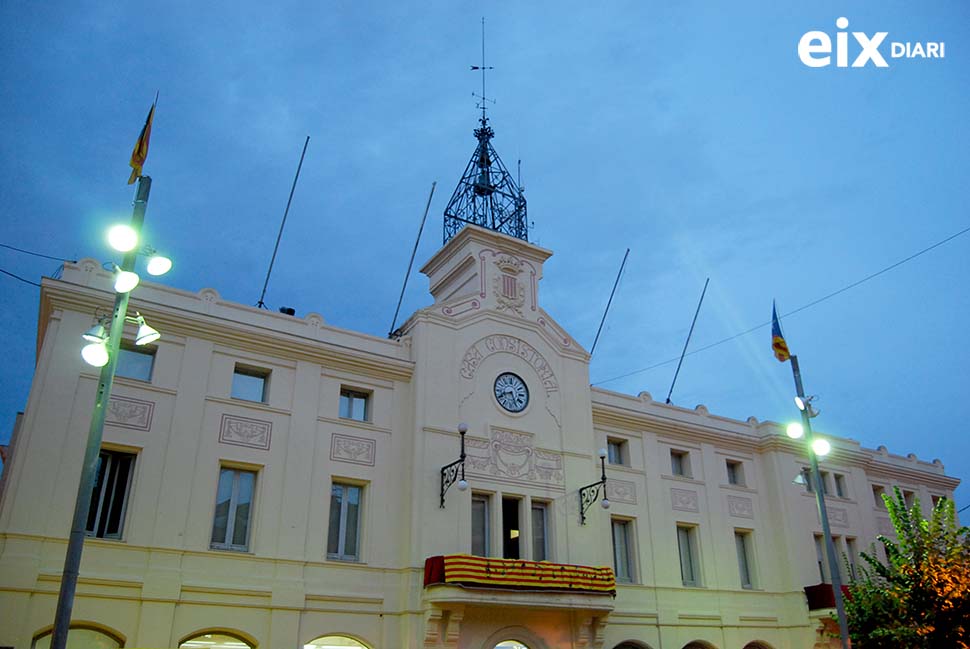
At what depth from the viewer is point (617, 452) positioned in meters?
28.3

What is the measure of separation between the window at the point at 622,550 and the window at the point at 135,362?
15.7 metres

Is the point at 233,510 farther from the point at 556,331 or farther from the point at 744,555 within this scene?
the point at 744,555

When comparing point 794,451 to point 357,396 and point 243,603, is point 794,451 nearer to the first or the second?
point 357,396

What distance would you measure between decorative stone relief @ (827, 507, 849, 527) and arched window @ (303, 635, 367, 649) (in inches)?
785

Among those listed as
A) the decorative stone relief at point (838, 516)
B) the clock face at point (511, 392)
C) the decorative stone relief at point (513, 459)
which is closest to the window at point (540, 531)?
the decorative stone relief at point (513, 459)

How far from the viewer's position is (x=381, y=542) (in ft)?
71.9

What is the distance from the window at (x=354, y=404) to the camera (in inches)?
920

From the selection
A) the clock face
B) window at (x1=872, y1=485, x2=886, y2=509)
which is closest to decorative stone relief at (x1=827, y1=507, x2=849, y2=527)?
window at (x1=872, y1=485, x2=886, y2=509)

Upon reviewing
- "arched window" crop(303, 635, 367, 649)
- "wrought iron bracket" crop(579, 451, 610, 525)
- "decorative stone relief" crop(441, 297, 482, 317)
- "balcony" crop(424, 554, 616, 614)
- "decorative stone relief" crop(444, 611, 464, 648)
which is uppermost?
"decorative stone relief" crop(441, 297, 482, 317)

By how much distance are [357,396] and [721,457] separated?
1504cm

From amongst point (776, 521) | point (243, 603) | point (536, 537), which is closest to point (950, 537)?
point (776, 521)

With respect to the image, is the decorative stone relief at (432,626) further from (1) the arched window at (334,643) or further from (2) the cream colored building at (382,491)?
(1) the arched window at (334,643)

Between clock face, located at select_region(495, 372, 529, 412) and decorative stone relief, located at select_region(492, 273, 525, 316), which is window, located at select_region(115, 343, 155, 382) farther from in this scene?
decorative stone relief, located at select_region(492, 273, 525, 316)

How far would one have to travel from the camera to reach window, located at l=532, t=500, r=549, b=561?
79.0ft
